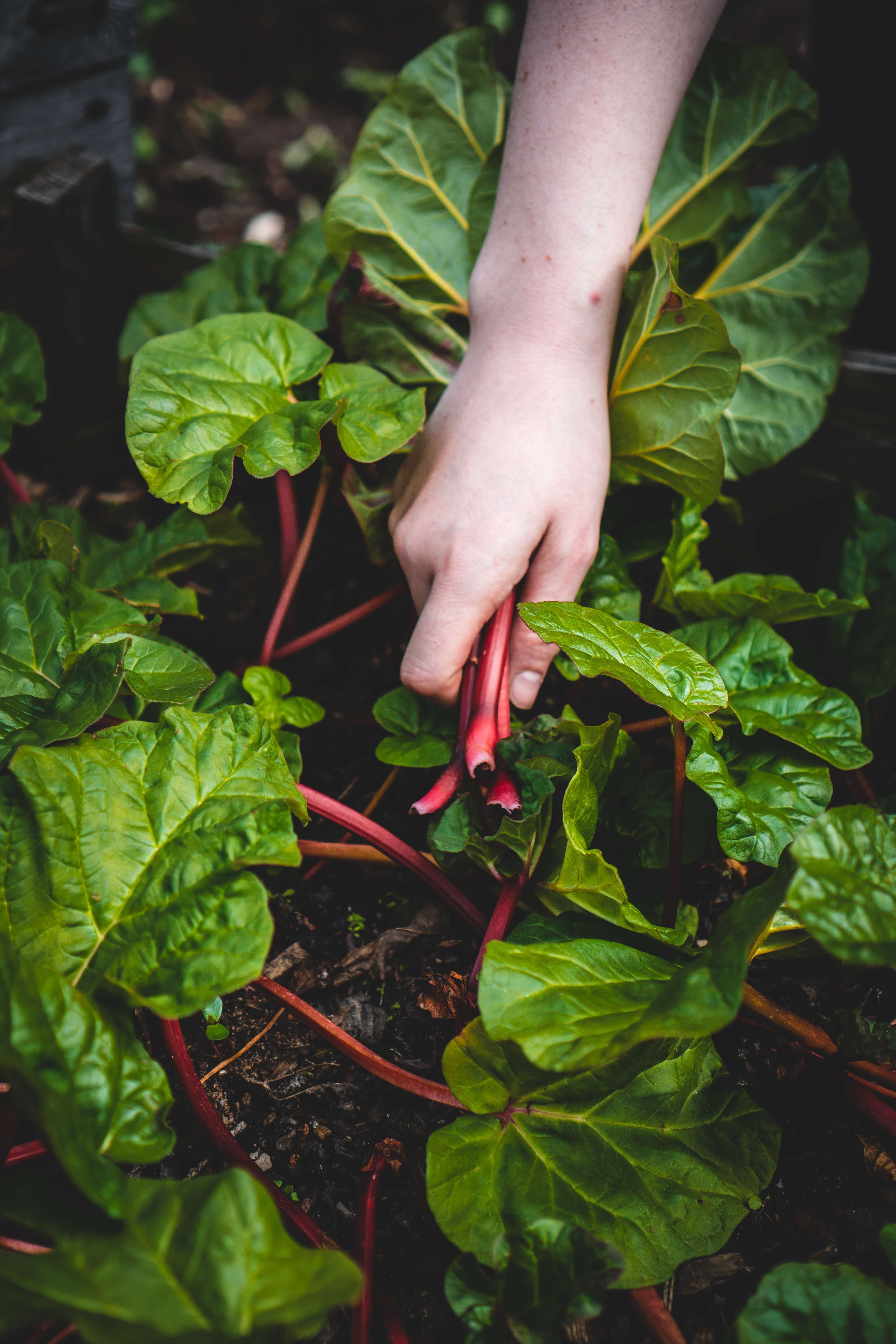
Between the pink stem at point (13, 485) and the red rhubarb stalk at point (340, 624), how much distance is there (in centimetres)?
59

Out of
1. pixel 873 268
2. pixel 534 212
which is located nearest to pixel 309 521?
pixel 534 212

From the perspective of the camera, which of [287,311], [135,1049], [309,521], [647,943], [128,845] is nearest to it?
[135,1049]

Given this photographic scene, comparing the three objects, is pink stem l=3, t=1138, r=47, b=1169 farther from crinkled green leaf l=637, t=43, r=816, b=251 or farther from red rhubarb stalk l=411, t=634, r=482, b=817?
crinkled green leaf l=637, t=43, r=816, b=251

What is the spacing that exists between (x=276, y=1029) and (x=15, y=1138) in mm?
347

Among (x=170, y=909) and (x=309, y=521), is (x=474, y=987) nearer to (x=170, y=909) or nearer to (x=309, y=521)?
(x=170, y=909)

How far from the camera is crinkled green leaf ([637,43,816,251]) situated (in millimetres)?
1602

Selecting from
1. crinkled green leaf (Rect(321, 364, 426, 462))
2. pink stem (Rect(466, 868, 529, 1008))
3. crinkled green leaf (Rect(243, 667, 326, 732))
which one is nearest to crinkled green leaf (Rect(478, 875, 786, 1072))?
pink stem (Rect(466, 868, 529, 1008))

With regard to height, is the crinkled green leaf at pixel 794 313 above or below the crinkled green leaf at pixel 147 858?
above

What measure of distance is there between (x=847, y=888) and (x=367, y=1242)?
0.69 metres

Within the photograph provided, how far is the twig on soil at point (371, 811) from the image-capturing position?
132 centimetres

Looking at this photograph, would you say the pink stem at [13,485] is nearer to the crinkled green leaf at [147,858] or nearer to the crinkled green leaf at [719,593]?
the crinkled green leaf at [147,858]

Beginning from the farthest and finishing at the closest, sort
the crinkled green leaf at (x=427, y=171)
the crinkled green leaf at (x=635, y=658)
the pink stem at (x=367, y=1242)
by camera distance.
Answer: the crinkled green leaf at (x=427, y=171), the crinkled green leaf at (x=635, y=658), the pink stem at (x=367, y=1242)

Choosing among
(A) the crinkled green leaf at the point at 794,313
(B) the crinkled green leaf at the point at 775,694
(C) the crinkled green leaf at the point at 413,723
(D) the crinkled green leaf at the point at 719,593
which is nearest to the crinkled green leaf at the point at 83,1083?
(C) the crinkled green leaf at the point at 413,723

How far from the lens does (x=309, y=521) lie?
1.58m
